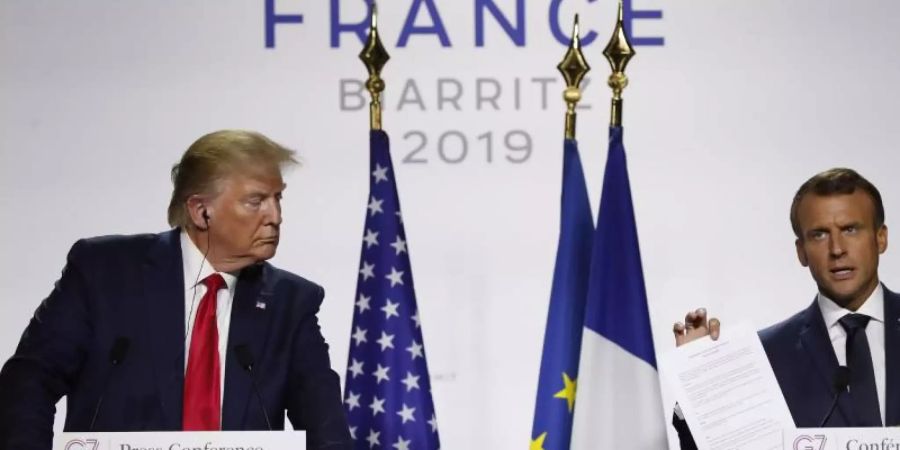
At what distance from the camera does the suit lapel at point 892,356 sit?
4078 mm

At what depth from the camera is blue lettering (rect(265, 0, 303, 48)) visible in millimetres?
5137

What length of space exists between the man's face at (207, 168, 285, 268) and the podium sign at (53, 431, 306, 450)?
2.11 feet

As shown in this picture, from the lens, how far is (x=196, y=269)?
4020 mm

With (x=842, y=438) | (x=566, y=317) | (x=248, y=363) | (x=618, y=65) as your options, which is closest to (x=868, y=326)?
(x=842, y=438)

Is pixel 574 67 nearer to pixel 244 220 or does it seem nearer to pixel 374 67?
pixel 374 67

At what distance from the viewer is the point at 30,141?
5.15m

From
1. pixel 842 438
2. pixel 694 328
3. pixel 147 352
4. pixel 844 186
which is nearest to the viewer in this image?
pixel 842 438

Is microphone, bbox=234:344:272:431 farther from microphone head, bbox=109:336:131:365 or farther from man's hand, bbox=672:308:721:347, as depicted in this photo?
man's hand, bbox=672:308:721:347

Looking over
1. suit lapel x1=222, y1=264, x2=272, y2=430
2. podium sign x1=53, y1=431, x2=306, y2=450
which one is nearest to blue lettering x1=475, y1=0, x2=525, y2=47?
suit lapel x1=222, y1=264, x2=272, y2=430

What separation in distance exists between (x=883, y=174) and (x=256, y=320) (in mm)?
2547

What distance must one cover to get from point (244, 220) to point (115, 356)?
0.59 meters

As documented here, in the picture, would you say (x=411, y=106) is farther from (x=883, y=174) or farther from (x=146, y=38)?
(x=883, y=174)

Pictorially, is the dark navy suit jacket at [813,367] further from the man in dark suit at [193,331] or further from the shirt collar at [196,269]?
the shirt collar at [196,269]

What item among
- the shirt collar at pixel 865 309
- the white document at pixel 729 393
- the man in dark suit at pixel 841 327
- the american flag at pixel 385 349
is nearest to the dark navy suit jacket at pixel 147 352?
the american flag at pixel 385 349
